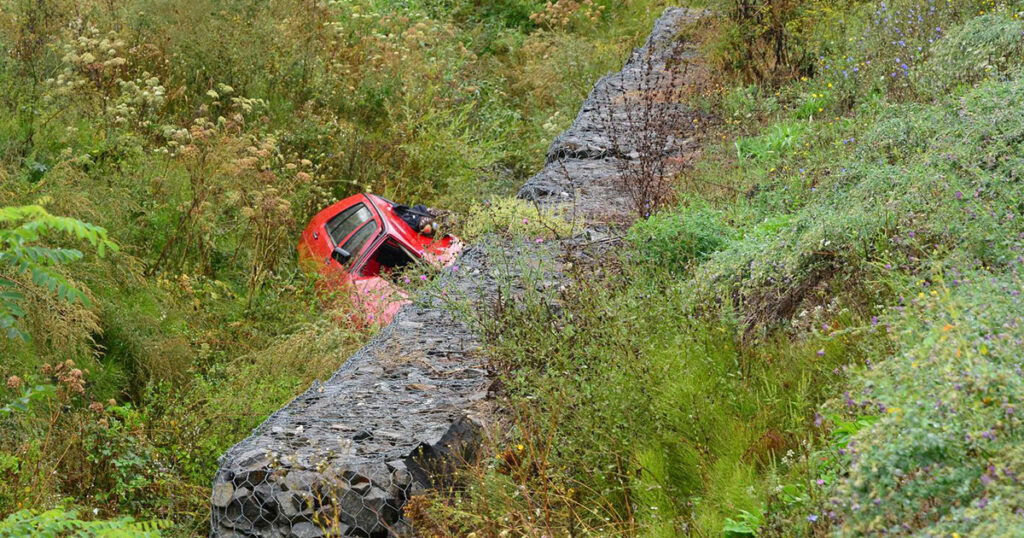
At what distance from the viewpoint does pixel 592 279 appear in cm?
535

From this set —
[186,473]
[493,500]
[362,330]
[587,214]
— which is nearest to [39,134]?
[362,330]

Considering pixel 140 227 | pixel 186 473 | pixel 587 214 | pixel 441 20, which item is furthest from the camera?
pixel 441 20

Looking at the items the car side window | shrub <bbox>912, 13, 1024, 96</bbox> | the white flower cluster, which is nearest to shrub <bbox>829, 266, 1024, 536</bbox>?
shrub <bbox>912, 13, 1024, 96</bbox>

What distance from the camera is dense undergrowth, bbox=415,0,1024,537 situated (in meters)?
2.44

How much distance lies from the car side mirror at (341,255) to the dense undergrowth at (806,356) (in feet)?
14.8

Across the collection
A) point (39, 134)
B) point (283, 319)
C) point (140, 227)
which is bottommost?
point (283, 319)

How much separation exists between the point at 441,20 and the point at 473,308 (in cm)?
1388

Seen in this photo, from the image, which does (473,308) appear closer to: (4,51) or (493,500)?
(493,500)

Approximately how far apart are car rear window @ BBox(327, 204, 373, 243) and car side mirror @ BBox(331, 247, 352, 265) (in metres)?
0.25

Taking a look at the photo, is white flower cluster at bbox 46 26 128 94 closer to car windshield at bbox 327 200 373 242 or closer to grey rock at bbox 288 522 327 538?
car windshield at bbox 327 200 373 242

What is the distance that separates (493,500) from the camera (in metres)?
3.86

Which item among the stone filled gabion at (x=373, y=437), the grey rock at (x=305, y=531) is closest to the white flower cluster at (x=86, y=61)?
the stone filled gabion at (x=373, y=437)

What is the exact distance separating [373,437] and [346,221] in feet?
20.5

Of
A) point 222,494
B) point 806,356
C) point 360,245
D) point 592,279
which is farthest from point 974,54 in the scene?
point 360,245
